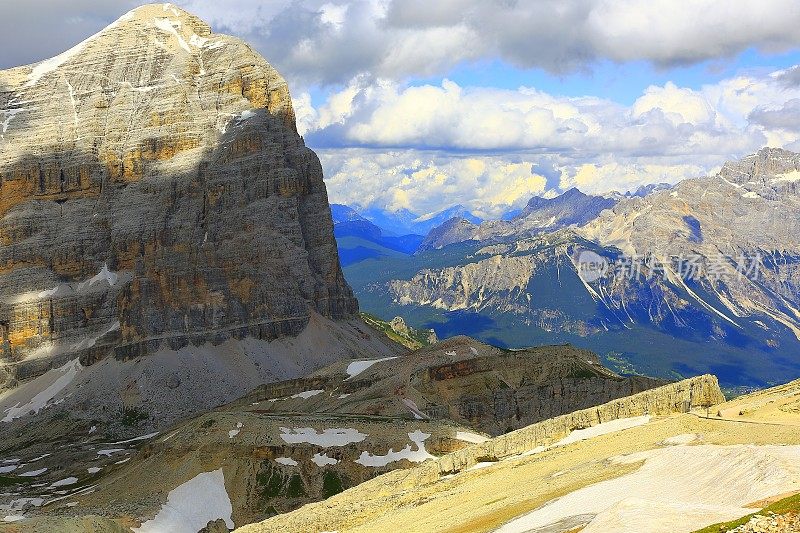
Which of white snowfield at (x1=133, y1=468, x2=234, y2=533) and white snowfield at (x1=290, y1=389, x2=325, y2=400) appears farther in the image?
white snowfield at (x1=290, y1=389, x2=325, y2=400)

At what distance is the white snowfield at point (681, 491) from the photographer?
36.1 meters

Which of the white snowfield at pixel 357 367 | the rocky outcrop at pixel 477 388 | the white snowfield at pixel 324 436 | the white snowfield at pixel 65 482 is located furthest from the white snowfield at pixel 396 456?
the white snowfield at pixel 357 367

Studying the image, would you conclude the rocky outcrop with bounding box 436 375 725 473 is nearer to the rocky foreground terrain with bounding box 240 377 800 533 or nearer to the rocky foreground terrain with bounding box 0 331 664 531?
the rocky foreground terrain with bounding box 240 377 800 533

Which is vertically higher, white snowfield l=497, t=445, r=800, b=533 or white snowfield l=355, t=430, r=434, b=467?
white snowfield l=497, t=445, r=800, b=533

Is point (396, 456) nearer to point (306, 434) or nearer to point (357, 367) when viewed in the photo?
point (306, 434)

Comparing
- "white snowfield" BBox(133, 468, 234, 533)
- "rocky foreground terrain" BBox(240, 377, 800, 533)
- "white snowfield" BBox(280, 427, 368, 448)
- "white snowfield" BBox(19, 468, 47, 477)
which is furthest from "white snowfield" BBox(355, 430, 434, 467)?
"white snowfield" BBox(19, 468, 47, 477)

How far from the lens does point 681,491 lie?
140 feet

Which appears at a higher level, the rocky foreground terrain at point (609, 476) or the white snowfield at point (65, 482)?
the rocky foreground terrain at point (609, 476)

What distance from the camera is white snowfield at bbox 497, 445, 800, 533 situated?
119ft

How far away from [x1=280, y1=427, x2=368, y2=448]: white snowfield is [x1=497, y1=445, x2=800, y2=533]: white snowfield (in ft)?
202

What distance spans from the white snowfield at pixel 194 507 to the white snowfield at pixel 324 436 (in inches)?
388

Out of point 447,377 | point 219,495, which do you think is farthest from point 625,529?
point 447,377

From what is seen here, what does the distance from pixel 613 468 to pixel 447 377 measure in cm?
10199

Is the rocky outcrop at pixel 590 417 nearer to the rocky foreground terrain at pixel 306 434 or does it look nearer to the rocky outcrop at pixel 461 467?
the rocky outcrop at pixel 461 467
